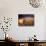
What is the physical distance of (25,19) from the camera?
15.1 feet

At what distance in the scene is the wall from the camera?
4.54 metres

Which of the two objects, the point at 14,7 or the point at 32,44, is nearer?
the point at 32,44

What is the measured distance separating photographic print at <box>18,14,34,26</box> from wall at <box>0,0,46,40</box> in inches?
4.1

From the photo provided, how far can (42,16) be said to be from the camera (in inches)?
180

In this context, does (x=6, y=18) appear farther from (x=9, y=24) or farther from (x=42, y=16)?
(x=42, y=16)

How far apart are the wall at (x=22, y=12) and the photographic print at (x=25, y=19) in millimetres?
104

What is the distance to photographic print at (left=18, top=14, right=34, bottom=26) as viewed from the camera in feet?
15.0

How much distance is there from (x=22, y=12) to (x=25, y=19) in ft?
0.86

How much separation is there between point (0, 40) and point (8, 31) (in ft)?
1.34

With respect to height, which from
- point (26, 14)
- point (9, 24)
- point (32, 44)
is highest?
point (26, 14)

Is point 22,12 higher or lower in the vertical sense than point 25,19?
higher

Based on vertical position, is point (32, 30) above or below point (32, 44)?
above

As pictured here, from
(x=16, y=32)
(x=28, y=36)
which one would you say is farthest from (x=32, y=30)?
(x=16, y=32)

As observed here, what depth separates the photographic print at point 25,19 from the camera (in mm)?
4578
